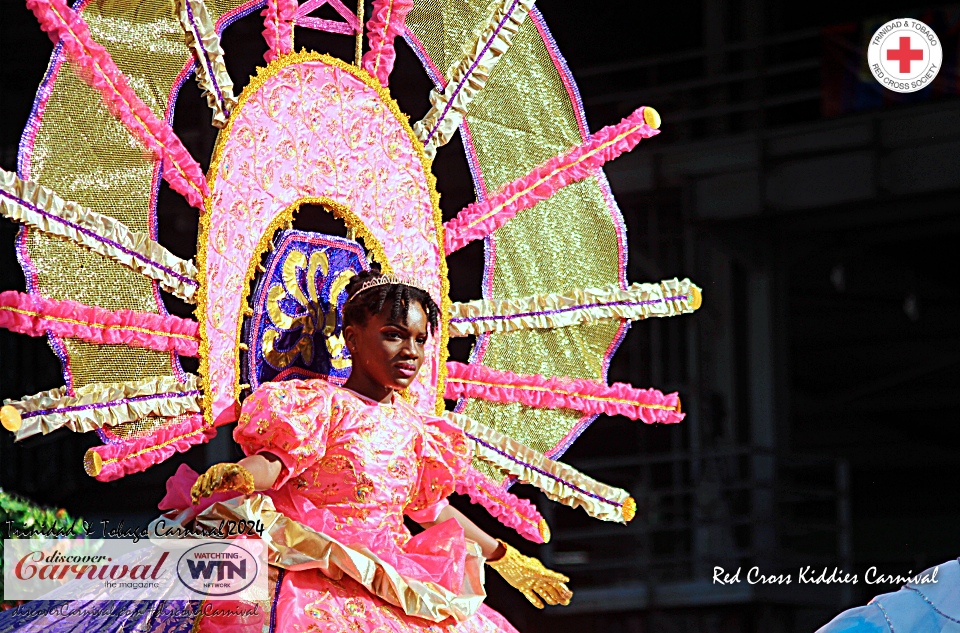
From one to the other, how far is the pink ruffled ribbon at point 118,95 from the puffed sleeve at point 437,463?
1.91ft

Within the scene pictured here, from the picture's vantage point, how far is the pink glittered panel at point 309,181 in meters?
2.29

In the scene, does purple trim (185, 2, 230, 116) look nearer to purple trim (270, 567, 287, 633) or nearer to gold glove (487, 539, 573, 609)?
purple trim (270, 567, 287, 633)

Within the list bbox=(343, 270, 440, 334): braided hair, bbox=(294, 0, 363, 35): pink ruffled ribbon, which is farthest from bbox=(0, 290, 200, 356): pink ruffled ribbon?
bbox=(294, 0, 363, 35): pink ruffled ribbon

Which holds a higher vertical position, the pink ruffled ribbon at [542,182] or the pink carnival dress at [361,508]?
the pink ruffled ribbon at [542,182]

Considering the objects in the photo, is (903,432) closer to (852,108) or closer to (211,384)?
(852,108)

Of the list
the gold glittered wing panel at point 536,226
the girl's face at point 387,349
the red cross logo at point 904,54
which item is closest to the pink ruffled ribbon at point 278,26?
the gold glittered wing panel at point 536,226

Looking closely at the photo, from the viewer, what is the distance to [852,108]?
207 inches

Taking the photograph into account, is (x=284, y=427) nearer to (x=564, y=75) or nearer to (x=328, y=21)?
(x=328, y=21)

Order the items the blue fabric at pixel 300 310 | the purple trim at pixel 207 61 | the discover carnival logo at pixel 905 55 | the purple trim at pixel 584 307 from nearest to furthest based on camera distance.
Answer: the purple trim at pixel 207 61 < the blue fabric at pixel 300 310 < the purple trim at pixel 584 307 < the discover carnival logo at pixel 905 55

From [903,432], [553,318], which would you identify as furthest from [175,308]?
[903,432]

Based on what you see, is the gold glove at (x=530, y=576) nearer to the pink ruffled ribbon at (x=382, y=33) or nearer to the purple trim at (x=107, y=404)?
the purple trim at (x=107, y=404)

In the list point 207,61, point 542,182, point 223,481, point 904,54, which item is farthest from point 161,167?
point 904,54

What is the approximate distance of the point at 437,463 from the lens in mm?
2428

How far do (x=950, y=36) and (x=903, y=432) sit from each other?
360cm
